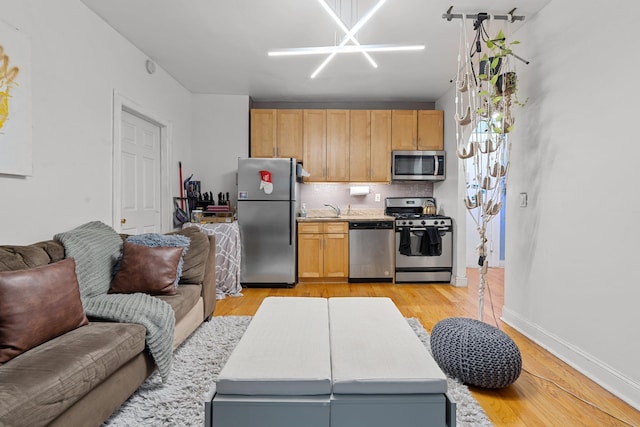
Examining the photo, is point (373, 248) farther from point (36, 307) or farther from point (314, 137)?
point (36, 307)

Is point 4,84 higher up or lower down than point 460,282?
higher up

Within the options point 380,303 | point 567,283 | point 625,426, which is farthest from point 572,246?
point 380,303

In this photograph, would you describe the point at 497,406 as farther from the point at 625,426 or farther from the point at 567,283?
the point at 567,283

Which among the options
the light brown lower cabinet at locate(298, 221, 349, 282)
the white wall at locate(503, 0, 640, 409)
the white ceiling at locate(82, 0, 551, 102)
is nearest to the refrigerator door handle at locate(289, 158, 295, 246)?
the light brown lower cabinet at locate(298, 221, 349, 282)

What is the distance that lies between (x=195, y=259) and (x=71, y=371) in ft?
4.81

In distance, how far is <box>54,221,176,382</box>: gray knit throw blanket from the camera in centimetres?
188

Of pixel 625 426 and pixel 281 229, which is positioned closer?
pixel 625 426

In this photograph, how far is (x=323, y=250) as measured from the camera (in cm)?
454

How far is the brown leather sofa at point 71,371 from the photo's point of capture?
1159 mm

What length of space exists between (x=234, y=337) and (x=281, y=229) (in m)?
1.85

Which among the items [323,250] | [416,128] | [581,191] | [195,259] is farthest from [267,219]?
[581,191]

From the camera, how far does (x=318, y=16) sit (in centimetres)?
276

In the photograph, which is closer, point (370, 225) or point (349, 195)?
point (370, 225)

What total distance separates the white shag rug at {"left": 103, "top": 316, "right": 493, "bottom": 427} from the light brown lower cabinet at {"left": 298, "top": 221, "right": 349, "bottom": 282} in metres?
2.00
